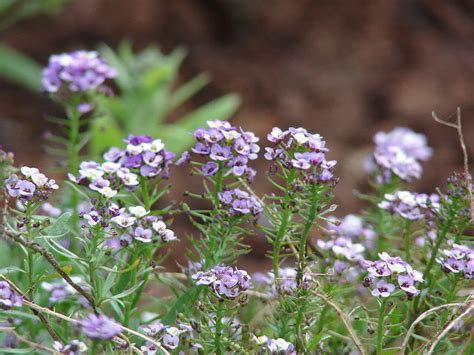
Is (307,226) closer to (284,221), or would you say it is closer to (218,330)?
(284,221)

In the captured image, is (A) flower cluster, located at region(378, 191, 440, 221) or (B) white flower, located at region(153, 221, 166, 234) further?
(A) flower cluster, located at region(378, 191, 440, 221)

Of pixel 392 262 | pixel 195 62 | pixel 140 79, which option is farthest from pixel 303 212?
pixel 195 62

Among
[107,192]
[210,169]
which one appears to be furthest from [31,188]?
[210,169]

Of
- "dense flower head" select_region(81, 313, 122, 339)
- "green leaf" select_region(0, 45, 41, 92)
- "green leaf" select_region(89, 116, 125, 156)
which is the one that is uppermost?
"green leaf" select_region(0, 45, 41, 92)

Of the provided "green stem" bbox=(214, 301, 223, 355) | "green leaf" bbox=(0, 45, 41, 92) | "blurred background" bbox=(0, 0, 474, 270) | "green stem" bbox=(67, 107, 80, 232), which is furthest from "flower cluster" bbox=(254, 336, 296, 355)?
"green leaf" bbox=(0, 45, 41, 92)

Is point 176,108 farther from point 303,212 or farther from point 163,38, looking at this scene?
point 303,212

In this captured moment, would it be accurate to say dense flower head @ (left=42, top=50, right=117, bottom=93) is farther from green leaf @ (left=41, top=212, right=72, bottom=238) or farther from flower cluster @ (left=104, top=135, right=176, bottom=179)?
green leaf @ (left=41, top=212, right=72, bottom=238)
